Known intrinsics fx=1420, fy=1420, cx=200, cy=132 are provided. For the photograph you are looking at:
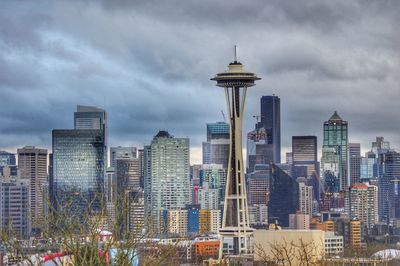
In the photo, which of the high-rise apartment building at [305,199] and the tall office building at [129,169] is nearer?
the tall office building at [129,169]

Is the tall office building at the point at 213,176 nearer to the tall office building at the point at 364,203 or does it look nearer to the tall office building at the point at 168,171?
the tall office building at the point at 168,171

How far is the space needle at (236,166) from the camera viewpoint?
93062mm

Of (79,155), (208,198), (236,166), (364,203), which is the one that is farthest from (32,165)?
(236,166)

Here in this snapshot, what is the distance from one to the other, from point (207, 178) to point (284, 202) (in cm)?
1021

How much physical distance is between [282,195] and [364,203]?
341 inches

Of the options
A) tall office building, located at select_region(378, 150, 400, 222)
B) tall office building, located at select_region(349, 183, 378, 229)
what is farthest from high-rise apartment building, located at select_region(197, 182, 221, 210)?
tall office building, located at select_region(378, 150, 400, 222)

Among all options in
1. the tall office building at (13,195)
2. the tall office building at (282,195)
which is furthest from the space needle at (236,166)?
the tall office building at (282,195)

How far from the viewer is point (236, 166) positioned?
313 feet

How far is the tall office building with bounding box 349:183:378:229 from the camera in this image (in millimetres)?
138500

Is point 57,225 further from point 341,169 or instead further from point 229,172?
point 341,169

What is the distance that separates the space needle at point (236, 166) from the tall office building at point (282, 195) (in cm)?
3651

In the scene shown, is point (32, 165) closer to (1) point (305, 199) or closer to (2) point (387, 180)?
(1) point (305, 199)

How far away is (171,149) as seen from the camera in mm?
147375

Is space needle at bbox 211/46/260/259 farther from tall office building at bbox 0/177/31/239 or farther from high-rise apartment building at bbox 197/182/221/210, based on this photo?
high-rise apartment building at bbox 197/182/221/210
